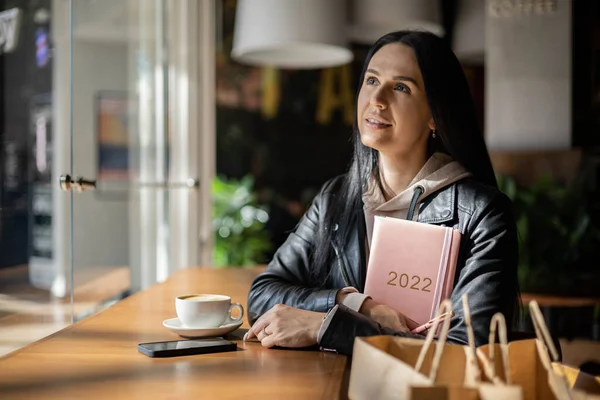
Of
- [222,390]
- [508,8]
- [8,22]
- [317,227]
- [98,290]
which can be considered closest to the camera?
[222,390]

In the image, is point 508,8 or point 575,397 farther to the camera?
point 508,8

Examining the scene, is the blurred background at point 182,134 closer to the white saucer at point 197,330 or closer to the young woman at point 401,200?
the white saucer at point 197,330

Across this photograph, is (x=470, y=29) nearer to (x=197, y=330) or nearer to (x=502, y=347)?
(x=197, y=330)

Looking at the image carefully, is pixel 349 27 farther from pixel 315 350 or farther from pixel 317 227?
pixel 315 350

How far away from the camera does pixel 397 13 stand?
3656 mm

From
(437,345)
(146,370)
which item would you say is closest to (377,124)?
(146,370)

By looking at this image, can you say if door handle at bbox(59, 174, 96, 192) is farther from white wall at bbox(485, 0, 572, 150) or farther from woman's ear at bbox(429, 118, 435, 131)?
white wall at bbox(485, 0, 572, 150)

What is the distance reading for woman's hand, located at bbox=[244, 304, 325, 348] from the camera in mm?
1552

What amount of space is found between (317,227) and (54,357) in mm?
787

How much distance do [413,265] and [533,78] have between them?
5.44 metres

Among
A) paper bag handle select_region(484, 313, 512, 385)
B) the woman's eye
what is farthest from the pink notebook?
paper bag handle select_region(484, 313, 512, 385)

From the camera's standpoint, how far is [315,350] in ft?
5.10

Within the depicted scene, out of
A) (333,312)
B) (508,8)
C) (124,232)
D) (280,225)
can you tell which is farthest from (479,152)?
(280,225)

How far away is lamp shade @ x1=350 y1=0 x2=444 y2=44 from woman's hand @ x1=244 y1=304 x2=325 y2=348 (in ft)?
7.45
